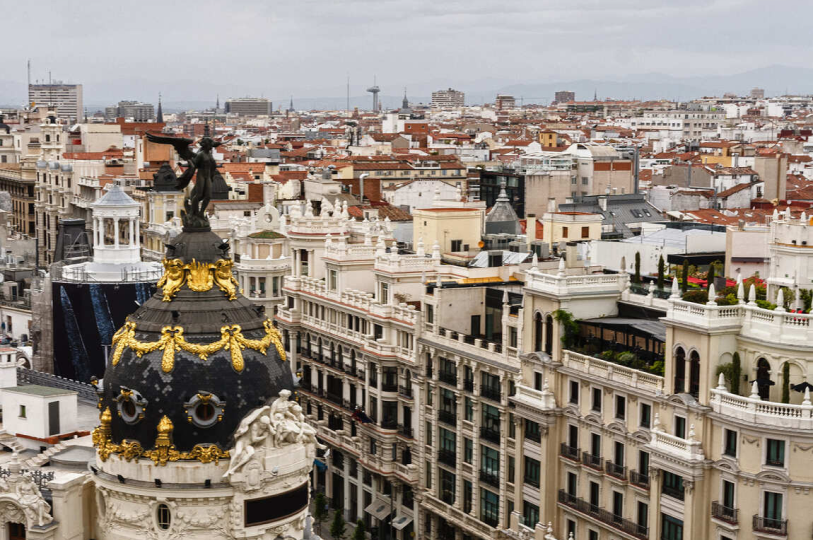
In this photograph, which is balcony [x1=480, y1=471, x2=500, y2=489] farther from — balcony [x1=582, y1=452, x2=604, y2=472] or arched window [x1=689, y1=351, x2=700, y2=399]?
arched window [x1=689, y1=351, x2=700, y2=399]

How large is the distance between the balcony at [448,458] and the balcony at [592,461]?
1430cm

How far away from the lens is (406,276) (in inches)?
3391

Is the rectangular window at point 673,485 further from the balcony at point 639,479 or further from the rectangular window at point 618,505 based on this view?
the rectangular window at point 618,505

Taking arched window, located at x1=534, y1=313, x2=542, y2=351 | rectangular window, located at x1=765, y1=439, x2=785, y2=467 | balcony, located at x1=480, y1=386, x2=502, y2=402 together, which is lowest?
balcony, located at x1=480, y1=386, x2=502, y2=402

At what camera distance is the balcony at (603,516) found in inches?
2441

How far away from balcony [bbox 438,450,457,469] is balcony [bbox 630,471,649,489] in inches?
714

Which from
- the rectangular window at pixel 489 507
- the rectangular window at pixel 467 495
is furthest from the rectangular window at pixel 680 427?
the rectangular window at pixel 467 495

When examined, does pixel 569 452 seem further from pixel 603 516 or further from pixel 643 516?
pixel 643 516

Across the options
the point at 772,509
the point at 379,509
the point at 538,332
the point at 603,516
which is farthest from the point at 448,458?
the point at 772,509

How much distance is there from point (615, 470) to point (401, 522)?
2395cm

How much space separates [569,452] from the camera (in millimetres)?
66875

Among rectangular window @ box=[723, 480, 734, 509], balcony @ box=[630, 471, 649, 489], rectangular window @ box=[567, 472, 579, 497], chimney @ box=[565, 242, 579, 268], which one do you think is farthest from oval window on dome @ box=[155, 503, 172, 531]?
chimney @ box=[565, 242, 579, 268]

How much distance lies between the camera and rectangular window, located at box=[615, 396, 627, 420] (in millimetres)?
62278

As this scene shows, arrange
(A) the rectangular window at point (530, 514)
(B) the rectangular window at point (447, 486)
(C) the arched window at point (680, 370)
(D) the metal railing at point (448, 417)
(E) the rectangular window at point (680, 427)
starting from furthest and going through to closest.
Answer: (B) the rectangular window at point (447, 486), (D) the metal railing at point (448, 417), (A) the rectangular window at point (530, 514), (E) the rectangular window at point (680, 427), (C) the arched window at point (680, 370)
